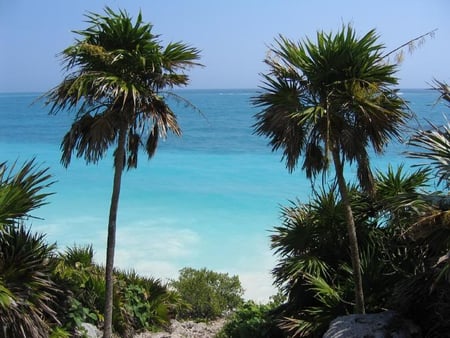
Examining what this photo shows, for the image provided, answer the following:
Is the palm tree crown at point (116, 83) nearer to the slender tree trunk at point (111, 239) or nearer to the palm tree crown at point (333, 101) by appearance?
the slender tree trunk at point (111, 239)

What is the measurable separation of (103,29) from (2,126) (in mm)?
46955

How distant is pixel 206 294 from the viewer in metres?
11.9

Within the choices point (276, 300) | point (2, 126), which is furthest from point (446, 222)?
point (2, 126)

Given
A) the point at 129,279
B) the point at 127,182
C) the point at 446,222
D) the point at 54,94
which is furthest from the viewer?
the point at 127,182

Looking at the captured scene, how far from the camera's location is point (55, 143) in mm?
40406

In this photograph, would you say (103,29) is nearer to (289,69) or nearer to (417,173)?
(289,69)

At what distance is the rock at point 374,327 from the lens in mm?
6770

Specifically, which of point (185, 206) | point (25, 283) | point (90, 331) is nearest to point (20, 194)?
point (25, 283)

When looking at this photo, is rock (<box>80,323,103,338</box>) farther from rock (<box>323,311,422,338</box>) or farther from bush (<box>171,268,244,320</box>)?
rock (<box>323,311,422,338</box>)

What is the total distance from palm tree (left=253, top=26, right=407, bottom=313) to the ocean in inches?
78.7

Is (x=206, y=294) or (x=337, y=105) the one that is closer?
(x=337, y=105)

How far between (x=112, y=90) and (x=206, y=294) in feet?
18.7

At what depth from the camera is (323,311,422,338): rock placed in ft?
22.2

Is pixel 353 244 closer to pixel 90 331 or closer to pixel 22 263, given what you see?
pixel 90 331
